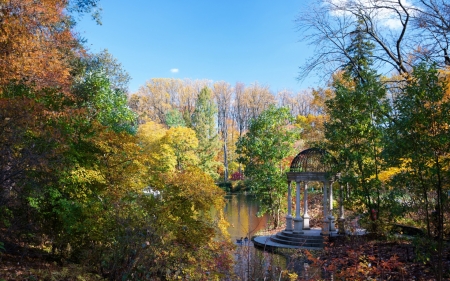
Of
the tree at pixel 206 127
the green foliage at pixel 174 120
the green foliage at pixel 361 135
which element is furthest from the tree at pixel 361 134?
the green foliage at pixel 174 120

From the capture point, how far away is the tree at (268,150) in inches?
632

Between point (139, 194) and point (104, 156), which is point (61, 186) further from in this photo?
point (139, 194)

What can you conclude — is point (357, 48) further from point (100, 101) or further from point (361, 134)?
point (100, 101)

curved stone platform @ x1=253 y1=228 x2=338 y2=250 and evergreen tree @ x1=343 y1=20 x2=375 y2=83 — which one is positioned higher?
evergreen tree @ x1=343 y1=20 x2=375 y2=83

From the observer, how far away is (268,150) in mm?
16141

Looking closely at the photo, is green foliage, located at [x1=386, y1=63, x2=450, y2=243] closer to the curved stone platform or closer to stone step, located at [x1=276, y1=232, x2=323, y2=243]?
the curved stone platform

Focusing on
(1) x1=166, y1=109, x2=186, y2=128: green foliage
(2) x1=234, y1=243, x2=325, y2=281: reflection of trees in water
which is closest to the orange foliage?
(2) x1=234, y1=243, x2=325, y2=281: reflection of trees in water

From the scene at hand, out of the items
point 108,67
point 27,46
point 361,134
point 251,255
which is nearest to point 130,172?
point 251,255

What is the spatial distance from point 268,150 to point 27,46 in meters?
10.1

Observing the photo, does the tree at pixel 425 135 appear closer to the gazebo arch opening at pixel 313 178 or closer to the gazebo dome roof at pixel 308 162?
the gazebo arch opening at pixel 313 178

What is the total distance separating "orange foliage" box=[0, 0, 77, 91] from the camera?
26.7ft

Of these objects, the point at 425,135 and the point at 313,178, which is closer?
the point at 425,135

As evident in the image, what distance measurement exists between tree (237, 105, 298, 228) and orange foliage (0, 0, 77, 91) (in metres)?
8.27

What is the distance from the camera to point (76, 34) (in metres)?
13.9
